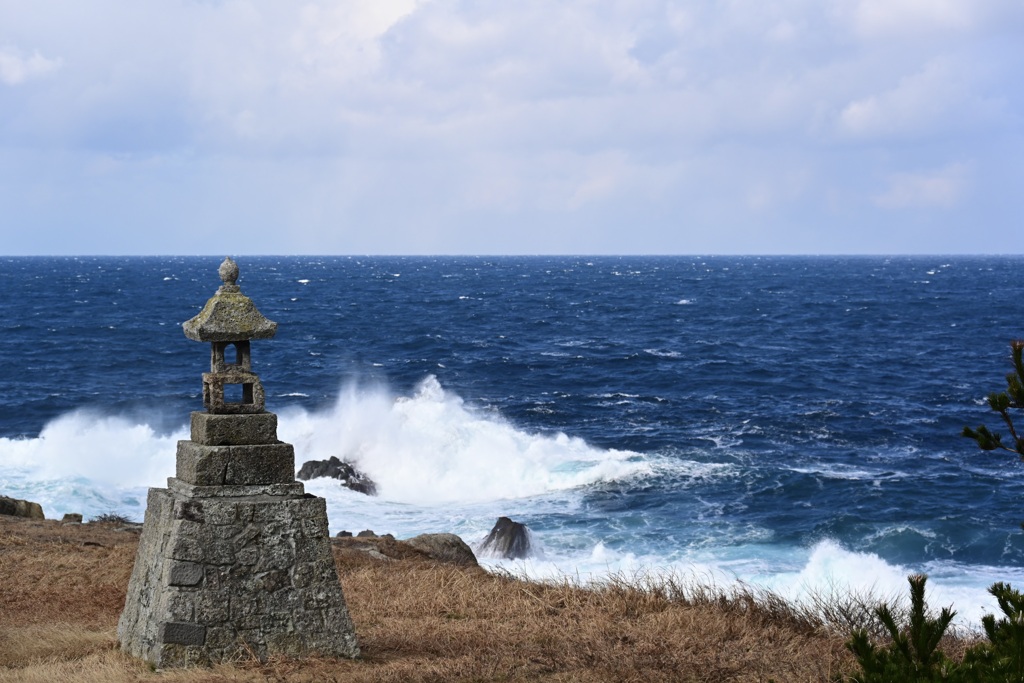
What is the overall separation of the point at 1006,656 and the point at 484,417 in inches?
1422

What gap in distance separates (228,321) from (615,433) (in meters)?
29.2

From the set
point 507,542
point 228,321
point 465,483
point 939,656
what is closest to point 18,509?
point 507,542

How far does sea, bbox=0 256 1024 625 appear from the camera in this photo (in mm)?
25328

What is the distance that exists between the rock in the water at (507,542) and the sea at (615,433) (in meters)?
0.32

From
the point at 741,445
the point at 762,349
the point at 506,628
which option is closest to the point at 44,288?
the point at 762,349

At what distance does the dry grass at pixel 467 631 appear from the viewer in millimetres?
9242

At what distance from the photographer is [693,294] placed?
114500mm

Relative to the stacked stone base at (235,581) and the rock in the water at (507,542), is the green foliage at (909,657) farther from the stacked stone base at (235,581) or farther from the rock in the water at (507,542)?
the rock in the water at (507,542)

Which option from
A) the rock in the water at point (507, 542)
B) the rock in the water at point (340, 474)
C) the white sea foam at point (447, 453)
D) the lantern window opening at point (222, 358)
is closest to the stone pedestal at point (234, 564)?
the lantern window opening at point (222, 358)

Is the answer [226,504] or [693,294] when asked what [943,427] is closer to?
[226,504]

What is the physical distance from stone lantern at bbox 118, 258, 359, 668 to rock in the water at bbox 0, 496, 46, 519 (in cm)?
1216

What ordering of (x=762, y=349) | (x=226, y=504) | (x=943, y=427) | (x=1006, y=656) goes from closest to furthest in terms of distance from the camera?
(x=1006, y=656), (x=226, y=504), (x=943, y=427), (x=762, y=349)

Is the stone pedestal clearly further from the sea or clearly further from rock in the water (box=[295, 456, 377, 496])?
Result: rock in the water (box=[295, 456, 377, 496])

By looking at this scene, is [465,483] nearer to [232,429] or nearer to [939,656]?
[232,429]
